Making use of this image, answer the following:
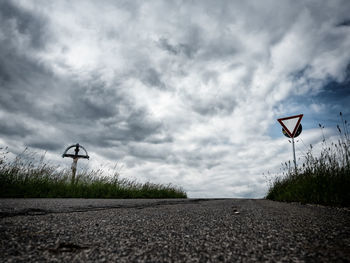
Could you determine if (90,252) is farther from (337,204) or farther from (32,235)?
(337,204)

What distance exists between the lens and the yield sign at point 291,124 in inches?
305

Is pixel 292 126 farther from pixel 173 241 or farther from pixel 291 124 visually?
pixel 173 241

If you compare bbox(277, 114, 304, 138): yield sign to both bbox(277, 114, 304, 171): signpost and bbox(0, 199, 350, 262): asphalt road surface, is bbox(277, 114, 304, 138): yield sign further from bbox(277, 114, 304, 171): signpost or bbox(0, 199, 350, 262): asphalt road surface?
bbox(0, 199, 350, 262): asphalt road surface

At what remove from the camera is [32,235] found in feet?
5.84

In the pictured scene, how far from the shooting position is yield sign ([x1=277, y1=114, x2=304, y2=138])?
7.75 metres

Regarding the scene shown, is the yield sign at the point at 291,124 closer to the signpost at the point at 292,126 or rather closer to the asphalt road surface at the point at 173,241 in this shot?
the signpost at the point at 292,126

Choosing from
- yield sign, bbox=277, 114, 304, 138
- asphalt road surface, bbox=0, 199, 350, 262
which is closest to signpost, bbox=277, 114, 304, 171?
yield sign, bbox=277, 114, 304, 138

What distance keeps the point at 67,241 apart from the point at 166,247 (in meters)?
0.75

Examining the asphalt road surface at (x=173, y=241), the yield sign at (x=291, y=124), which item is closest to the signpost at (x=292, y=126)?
the yield sign at (x=291, y=124)

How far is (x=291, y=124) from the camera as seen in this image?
786 centimetres

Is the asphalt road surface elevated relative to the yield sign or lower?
lower

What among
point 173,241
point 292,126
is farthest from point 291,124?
point 173,241

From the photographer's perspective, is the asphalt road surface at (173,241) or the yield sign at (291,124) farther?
the yield sign at (291,124)

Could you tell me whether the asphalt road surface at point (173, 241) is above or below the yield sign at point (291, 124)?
below
